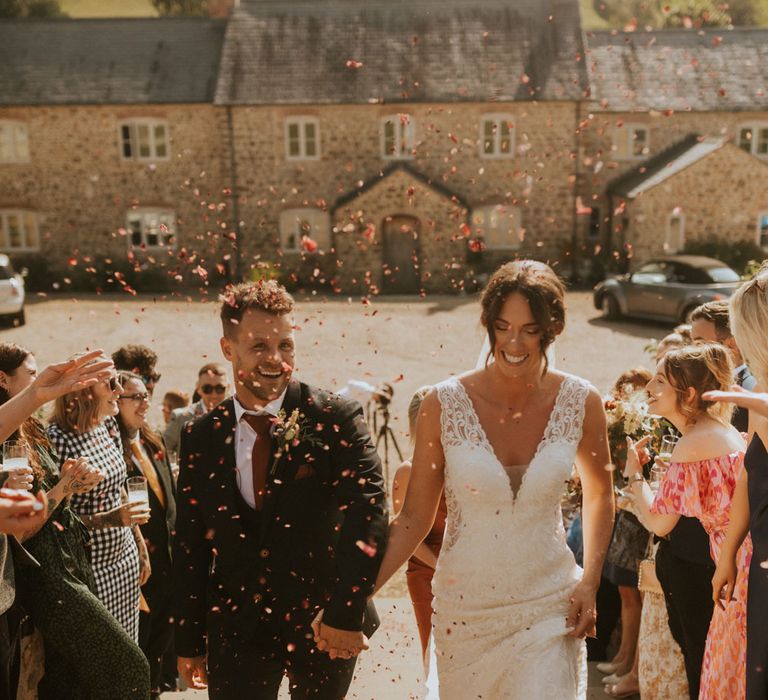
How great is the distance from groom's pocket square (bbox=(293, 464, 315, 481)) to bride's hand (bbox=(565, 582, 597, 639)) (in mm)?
1096

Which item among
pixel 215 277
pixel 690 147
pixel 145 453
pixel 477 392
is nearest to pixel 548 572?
pixel 477 392

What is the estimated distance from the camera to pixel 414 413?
179 inches

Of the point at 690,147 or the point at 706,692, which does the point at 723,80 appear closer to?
the point at 690,147

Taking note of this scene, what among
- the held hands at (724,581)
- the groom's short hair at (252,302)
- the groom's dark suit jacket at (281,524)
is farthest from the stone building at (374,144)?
the held hands at (724,581)

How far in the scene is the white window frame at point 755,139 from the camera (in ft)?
92.6

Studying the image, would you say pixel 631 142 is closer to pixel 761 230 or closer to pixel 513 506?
pixel 761 230

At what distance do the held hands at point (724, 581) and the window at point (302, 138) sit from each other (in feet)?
84.3

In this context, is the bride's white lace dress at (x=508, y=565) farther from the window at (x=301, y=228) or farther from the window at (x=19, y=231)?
the window at (x=19, y=231)

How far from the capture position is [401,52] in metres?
27.7

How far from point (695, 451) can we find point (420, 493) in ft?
4.23

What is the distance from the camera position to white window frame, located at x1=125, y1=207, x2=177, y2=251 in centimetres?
2809

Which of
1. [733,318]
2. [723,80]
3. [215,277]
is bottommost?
[215,277]

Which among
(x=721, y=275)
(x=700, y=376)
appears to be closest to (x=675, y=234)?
(x=721, y=275)

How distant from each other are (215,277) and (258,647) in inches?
1000
